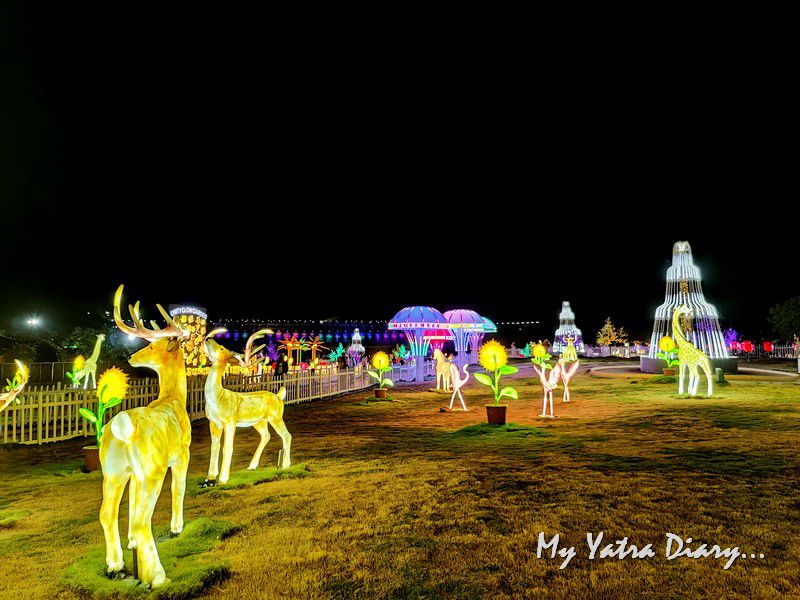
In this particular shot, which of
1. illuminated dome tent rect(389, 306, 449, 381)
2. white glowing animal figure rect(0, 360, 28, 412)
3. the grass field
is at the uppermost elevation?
illuminated dome tent rect(389, 306, 449, 381)

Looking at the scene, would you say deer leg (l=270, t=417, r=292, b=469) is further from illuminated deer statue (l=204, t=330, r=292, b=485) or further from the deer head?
the deer head

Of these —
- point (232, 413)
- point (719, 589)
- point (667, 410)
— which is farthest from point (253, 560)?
point (667, 410)

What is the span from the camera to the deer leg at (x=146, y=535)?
11.5 feet

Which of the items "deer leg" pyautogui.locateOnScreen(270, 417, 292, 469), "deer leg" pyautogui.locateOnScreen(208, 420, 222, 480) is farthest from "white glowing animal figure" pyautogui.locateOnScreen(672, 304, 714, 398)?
"deer leg" pyautogui.locateOnScreen(208, 420, 222, 480)

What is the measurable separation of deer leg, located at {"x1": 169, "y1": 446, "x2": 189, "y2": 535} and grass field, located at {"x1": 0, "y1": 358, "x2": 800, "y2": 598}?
47cm

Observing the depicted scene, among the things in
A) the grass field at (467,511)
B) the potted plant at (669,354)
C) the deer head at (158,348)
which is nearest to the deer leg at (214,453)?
the grass field at (467,511)

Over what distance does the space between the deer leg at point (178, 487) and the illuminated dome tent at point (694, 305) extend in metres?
26.0

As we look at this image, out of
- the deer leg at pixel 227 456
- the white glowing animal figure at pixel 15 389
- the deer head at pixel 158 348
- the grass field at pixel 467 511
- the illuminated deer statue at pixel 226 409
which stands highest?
the deer head at pixel 158 348

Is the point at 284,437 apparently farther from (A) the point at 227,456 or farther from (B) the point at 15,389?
(B) the point at 15,389

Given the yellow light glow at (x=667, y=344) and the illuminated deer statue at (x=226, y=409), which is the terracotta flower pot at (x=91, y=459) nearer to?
the illuminated deer statue at (x=226, y=409)

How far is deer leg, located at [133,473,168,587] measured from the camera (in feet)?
11.5

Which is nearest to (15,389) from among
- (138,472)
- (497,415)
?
(138,472)

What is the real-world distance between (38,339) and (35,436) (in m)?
13.3

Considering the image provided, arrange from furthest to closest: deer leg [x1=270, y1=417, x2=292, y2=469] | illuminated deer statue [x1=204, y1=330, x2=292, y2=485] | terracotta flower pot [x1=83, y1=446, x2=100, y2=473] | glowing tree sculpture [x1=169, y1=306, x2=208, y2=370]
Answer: glowing tree sculpture [x1=169, y1=306, x2=208, y2=370]
terracotta flower pot [x1=83, y1=446, x2=100, y2=473]
deer leg [x1=270, y1=417, x2=292, y2=469]
illuminated deer statue [x1=204, y1=330, x2=292, y2=485]
